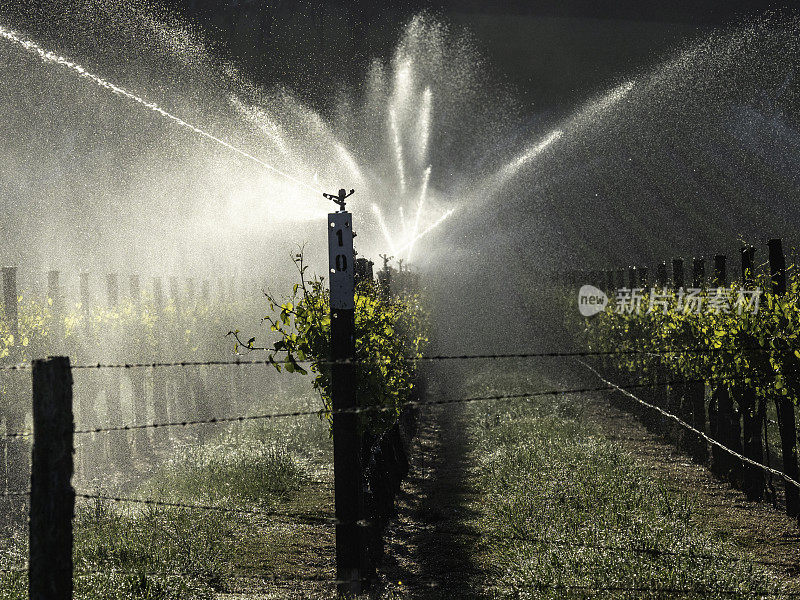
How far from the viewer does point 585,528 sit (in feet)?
30.0

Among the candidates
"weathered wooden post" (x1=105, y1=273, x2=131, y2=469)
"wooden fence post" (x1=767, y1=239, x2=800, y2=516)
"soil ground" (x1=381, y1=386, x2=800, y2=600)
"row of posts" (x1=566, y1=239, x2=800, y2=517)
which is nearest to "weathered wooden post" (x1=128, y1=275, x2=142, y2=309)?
"weathered wooden post" (x1=105, y1=273, x2=131, y2=469)

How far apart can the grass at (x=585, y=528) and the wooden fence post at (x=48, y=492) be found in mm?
4148

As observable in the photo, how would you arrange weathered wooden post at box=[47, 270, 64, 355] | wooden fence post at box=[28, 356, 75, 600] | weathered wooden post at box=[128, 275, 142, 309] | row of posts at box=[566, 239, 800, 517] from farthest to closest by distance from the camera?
weathered wooden post at box=[128, 275, 142, 309] → weathered wooden post at box=[47, 270, 64, 355] → row of posts at box=[566, 239, 800, 517] → wooden fence post at box=[28, 356, 75, 600]

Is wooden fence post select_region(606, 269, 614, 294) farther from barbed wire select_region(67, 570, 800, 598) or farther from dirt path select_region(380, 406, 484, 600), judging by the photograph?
barbed wire select_region(67, 570, 800, 598)

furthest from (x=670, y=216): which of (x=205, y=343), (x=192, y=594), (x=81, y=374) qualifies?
(x=192, y=594)

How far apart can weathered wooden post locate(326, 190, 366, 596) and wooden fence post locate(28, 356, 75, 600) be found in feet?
10.6

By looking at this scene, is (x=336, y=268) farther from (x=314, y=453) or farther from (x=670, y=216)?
(x=670, y=216)

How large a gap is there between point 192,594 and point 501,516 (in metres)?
4.18

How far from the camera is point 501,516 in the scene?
10289mm

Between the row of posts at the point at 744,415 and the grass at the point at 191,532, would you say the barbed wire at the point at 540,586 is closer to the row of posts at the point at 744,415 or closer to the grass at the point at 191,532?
the grass at the point at 191,532

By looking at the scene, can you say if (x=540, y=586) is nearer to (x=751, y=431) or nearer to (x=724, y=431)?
(x=751, y=431)

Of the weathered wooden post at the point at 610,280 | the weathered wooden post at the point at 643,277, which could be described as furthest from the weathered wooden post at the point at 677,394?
the weathered wooden post at the point at 610,280

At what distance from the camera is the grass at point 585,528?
7.13 metres

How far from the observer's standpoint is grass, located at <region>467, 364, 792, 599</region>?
7133 mm
